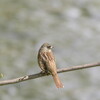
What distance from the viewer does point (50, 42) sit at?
39.7ft

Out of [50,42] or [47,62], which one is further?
[50,42]

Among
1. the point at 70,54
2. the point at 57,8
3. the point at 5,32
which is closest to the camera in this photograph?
the point at 70,54

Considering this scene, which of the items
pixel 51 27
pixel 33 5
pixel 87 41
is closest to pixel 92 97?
pixel 87 41

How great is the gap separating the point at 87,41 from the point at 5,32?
169 centimetres

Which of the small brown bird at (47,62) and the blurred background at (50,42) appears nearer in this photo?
the small brown bird at (47,62)

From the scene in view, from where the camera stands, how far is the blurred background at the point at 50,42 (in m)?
11.0

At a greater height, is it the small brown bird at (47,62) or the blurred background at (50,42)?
the small brown bird at (47,62)

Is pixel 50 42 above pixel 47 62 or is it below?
below

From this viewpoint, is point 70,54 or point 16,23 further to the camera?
point 16,23

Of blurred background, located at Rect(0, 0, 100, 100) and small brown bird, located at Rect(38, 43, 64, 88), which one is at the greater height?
small brown bird, located at Rect(38, 43, 64, 88)

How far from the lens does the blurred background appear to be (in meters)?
11.0

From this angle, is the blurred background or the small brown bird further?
the blurred background

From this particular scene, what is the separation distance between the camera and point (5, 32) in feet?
41.8

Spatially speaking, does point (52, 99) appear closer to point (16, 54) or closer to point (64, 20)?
point (16, 54)
